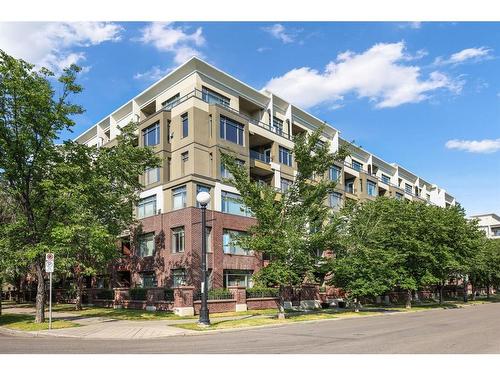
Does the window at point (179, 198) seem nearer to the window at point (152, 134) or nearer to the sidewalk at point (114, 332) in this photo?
the window at point (152, 134)

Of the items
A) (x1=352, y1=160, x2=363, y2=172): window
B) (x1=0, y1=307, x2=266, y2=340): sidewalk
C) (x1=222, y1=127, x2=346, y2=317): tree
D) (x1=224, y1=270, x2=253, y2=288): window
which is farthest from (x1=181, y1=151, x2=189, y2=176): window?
(x1=352, y1=160, x2=363, y2=172): window

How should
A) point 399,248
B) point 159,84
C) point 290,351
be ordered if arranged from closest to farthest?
point 290,351 → point 399,248 → point 159,84

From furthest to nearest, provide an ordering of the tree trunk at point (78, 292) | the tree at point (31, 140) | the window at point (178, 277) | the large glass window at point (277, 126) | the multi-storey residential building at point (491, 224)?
the multi-storey residential building at point (491, 224)
the large glass window at point (277, 126)
the window at point (178, 277)
the tree trunk at point (78, 292)
the tree at point (31, 140)

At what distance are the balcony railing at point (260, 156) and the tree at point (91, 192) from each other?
14.4 meters

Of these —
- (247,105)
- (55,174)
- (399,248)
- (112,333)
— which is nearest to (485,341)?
(112,333)

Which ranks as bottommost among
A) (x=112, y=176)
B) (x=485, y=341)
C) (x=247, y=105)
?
(x=485, y=341)

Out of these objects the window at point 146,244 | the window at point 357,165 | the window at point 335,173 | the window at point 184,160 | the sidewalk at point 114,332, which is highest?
the window at point 357,165

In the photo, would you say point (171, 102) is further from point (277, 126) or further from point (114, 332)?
point (114, 332)

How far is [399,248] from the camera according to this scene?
39062 millimetres

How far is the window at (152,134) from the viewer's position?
40.9m

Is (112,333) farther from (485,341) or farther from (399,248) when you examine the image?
(399,248)

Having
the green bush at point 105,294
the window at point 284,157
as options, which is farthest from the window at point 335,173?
the green bush at point 105,294

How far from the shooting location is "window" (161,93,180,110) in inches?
1588

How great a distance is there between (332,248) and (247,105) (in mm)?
22506
